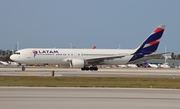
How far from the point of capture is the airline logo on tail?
5748cm

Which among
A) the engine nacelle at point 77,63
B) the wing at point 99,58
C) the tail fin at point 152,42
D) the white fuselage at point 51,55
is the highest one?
the tail fin at point 152,42

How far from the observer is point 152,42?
58.3 m

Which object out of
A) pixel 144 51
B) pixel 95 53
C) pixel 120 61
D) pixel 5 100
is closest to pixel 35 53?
pixel 95 53

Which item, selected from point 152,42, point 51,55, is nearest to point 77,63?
point 51,55

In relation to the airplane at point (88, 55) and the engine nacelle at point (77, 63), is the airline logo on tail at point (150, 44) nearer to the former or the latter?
the airplane at point (88, 55)

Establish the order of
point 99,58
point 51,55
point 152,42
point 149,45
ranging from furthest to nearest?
point 152,42 < point 149,45 < point 99,58 < point 51,55

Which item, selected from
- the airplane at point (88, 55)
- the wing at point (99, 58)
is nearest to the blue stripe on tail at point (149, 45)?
the airplane at point (88, 55)

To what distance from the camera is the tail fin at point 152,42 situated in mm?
57719

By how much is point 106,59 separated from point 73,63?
17.6ft

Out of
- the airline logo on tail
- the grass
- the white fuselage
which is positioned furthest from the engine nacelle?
the grass

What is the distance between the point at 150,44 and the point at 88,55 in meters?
10.2

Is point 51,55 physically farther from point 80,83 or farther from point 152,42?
point 80,83

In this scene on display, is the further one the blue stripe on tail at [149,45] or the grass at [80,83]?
the blue stripe on tail at [149,45]

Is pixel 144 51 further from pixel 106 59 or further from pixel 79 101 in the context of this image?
pixel 79 101
